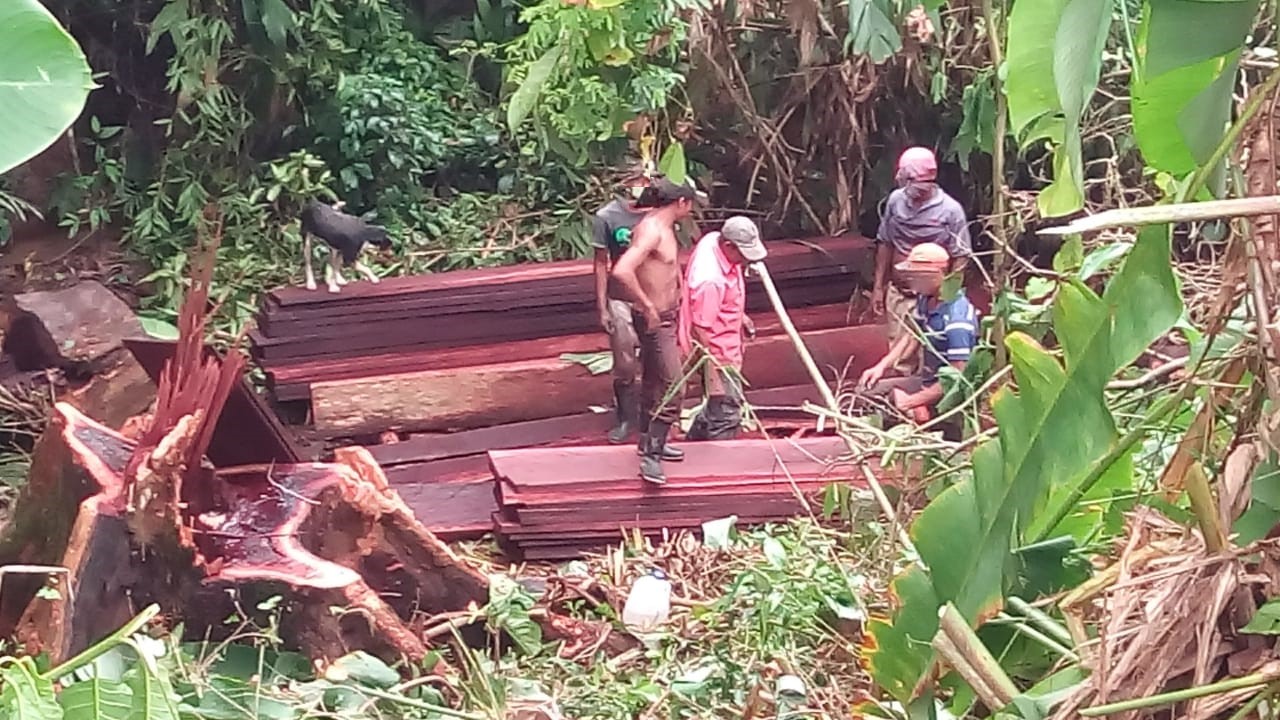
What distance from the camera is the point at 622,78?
4551mm

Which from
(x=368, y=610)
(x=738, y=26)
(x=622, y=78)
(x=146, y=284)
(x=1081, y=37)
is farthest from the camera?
(x=146, y=284)

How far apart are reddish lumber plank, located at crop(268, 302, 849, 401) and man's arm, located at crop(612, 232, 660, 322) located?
1206mm

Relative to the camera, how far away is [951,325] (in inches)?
135

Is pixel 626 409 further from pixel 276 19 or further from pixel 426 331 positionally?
pixel 276 19

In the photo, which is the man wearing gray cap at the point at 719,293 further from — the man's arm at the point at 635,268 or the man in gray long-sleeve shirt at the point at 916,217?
the man in gray long-sleeve shirt at the point at 916,217

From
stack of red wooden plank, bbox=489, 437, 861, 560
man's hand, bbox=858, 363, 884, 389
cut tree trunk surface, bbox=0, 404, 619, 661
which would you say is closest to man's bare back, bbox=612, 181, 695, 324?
stack of red wooden plank, bbox=489, 437, 861, 560

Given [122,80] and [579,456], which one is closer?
[579,456]

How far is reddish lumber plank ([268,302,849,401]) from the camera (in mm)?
4773

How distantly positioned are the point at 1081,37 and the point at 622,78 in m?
4.00

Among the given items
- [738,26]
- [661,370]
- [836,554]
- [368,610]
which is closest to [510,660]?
[368,610]

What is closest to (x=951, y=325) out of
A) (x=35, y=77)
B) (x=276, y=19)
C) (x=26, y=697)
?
(x=26, y=697)

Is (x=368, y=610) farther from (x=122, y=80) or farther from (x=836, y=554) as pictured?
(x=122, y=80)

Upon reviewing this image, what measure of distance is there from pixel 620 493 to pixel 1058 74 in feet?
10.3

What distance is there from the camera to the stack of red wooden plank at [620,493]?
12.0ft
